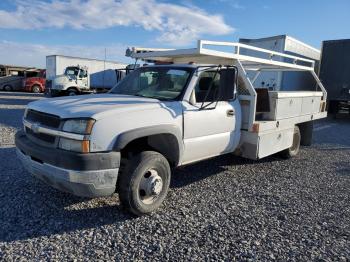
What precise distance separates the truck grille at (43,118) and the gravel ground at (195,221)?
1085mm

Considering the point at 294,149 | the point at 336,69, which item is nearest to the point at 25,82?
the point at 336,69

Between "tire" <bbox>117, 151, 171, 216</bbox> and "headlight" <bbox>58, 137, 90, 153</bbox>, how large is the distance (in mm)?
588

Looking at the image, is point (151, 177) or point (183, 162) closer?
point (151, 177)

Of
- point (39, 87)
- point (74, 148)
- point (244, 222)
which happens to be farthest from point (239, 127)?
point (39, 87)

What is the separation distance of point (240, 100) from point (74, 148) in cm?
289

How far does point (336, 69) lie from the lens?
15.1 meters

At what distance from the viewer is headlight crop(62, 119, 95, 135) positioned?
11.2ft

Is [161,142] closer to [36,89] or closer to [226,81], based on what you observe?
[226,81]

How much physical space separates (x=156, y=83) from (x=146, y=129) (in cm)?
135

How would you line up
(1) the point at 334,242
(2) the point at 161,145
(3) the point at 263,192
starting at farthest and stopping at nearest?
1. (3) the point at 263,192
2. (2) the point at 161,145
3. (1) the point at 334,242

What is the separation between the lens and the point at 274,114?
5.98 metres

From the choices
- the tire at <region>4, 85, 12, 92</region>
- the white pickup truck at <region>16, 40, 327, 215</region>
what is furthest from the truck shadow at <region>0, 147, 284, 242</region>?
the tire at <region>4, 85, 12, 92</region>

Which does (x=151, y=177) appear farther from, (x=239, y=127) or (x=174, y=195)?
(x=239, y=127)

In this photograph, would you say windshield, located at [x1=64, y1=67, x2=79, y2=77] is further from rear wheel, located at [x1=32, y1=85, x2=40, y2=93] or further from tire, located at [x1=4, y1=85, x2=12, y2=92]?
tire, located at [x1=4, y1=85, x2=12, y2=92]
